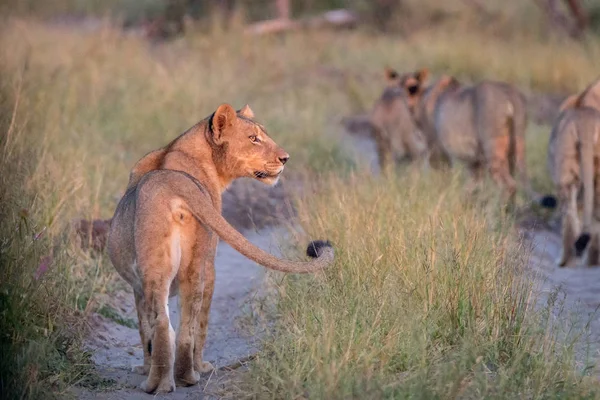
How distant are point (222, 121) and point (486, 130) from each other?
169 inches

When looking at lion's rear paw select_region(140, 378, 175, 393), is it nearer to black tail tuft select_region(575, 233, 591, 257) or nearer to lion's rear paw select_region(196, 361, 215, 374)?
lion's rear paw select_region(196, 361, 215, 374)

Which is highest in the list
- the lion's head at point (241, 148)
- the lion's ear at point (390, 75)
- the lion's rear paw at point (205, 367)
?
the lion's ear at point (390, 75)

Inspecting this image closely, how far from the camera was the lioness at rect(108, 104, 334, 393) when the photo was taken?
14.3 ft

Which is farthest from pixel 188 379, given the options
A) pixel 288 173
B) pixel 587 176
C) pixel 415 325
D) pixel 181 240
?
pixel 288 173

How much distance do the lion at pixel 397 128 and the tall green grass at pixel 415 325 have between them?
397 cm

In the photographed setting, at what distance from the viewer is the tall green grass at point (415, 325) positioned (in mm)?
3949

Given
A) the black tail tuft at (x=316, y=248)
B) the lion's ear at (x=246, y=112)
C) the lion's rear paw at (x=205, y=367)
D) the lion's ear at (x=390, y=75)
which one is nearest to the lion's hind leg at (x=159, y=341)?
the lion's rear paw at (x=205, y=367)

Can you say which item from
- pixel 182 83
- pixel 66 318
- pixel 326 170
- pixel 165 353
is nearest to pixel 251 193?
pixel 326 170

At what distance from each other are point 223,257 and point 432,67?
7.94 metres

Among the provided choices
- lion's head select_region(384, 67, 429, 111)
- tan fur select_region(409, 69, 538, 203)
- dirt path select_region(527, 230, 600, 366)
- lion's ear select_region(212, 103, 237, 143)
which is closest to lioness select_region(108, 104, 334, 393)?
lion's ear select_region(212, 103, 237, 143)

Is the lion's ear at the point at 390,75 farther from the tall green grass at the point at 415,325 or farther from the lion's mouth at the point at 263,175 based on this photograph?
the lion's mouth at the point at 263,175

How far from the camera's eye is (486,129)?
8836 millimetres

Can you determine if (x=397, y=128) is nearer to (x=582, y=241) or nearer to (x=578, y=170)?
(x=578, y=170)

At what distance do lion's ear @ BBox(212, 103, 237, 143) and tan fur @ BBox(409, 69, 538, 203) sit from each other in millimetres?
4110
